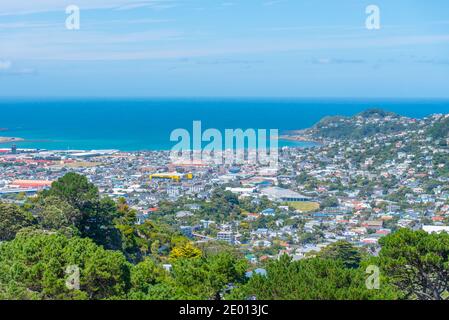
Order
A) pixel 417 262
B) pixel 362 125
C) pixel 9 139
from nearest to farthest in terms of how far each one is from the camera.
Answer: pixel 417 262
pixel 362 125
pixel 9 139

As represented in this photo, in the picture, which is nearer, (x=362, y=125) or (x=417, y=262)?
(x=417, y=262)

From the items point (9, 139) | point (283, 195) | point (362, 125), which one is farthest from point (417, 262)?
point (9, 139)

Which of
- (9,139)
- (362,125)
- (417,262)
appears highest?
(362,125)

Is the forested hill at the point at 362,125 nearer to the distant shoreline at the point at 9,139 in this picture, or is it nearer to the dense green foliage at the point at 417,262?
the distant shoreline at the point at 9,139

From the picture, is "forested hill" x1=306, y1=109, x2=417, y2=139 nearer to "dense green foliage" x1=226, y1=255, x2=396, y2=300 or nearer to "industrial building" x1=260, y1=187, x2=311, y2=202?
"industrial building" x1=260, y1=187, x2=311, y2=202

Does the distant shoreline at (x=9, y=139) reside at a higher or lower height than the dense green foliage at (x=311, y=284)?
higher

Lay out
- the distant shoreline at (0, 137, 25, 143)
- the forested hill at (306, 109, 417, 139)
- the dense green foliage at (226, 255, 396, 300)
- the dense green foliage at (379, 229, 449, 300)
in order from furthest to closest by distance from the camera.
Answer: the distant shoreline at (0, 137, 25, 143)
the forested hill at (306, 109, 417, 139)
the dense green foliage at (379, 229, 449, 300)
the dense green foliage at (226, 255, 396, 300)

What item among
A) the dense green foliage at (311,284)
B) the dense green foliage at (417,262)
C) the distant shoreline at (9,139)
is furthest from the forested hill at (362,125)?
the dense green foliage at (311,284)

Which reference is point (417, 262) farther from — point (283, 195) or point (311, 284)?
point (283, 195)

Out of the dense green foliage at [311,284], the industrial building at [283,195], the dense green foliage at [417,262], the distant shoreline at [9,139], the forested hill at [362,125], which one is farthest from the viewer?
the distant shoreline at [9,139]

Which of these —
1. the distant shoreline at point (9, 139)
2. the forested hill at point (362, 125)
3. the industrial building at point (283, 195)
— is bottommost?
the industrial building at point (283, 195)

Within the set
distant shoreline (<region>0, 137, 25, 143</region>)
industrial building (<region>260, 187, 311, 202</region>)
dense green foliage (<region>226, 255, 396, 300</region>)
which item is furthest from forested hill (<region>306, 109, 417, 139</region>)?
dense green foliage (<region>226, 255, 396, 300</region>)

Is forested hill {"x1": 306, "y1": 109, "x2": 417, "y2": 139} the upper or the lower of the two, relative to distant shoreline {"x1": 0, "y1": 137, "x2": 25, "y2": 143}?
upper
